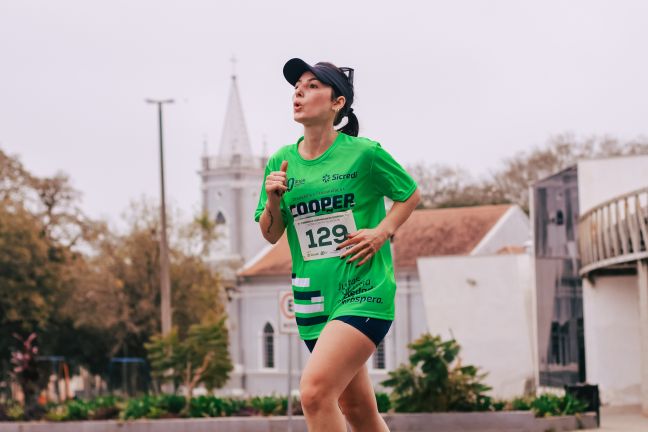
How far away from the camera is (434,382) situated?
23812 millimetres

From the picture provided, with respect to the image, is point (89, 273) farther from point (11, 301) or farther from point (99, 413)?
point (99, 413)

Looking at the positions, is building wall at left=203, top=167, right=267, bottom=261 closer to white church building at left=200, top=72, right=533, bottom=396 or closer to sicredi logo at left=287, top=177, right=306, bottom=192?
white church building at left=200, top=72, right=533, bottom=396

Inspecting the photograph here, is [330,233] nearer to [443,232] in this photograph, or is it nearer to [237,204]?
[443,232]

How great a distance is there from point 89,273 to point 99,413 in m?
48.0

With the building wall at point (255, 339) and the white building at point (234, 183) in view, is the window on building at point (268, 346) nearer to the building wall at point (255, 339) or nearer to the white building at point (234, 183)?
the building wall at point (255, 339)

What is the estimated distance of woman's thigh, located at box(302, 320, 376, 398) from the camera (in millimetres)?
6926

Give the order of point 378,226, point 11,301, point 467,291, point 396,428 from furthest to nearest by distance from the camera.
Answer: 1. point 11,301
2. point 467,291
3. point 396,428
4. point 378,226

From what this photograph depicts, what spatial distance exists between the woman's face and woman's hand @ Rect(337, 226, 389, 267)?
625mm

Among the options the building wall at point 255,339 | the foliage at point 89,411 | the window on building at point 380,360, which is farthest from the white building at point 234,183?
the foliage at point 89,411

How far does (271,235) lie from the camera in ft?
24.7

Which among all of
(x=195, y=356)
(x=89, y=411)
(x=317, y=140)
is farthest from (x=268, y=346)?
Answer: (x=317, y=140)

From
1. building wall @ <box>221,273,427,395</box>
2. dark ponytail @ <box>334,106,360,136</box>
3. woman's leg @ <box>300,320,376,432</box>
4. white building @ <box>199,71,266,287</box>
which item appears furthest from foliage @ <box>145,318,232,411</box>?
white building @ <box>199,71,266,287</box>

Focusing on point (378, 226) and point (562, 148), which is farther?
point (562, 148)

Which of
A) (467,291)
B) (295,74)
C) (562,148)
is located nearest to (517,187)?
(562,148)
